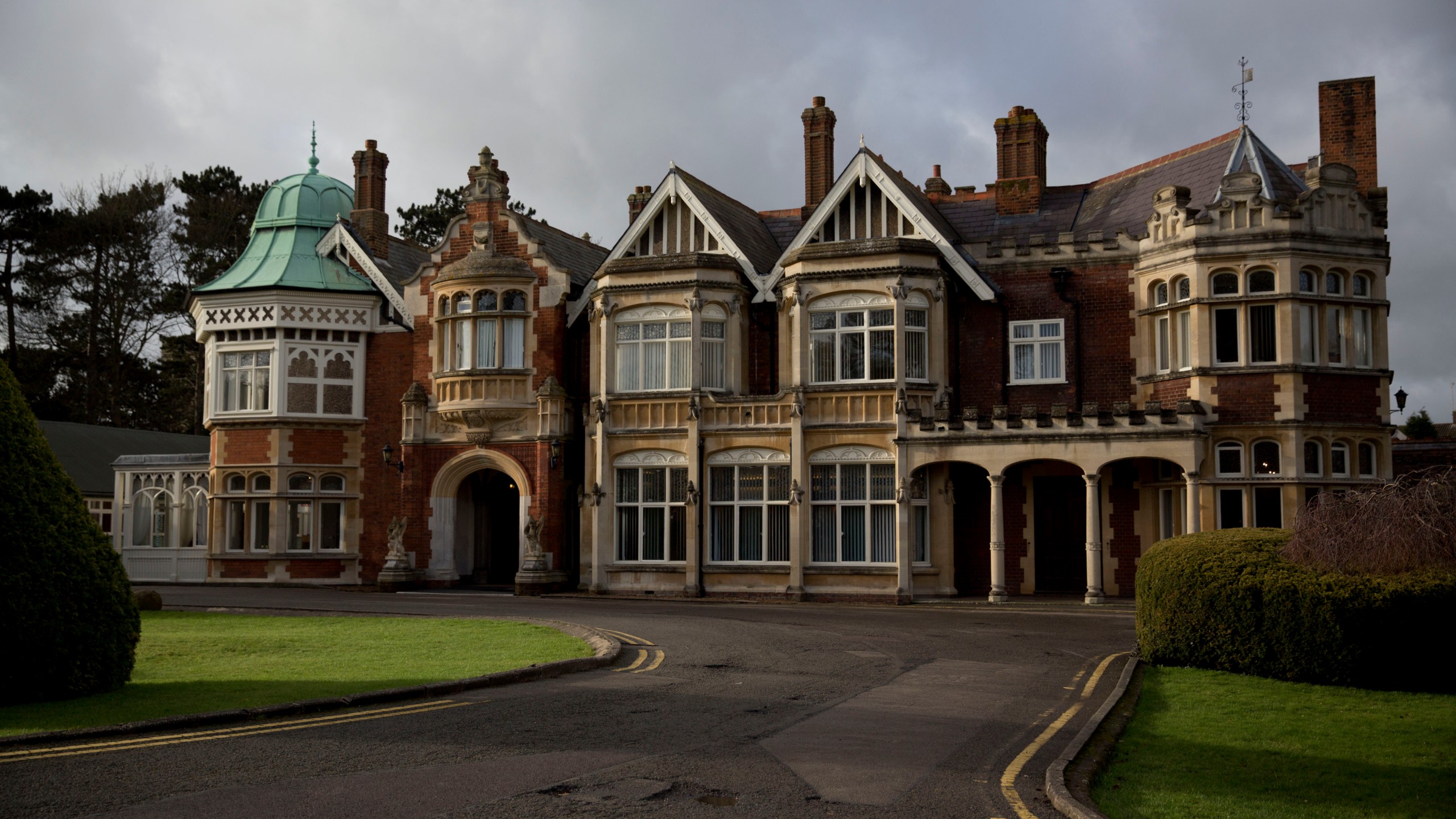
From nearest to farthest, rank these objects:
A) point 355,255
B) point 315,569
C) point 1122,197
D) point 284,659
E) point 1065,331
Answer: point 284,659, point 1065,331, point 1122,197, point 315,569, point 355,255

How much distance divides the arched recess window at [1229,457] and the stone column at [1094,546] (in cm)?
268

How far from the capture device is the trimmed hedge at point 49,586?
11.4 metres

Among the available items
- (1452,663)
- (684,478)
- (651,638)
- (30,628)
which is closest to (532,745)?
(30,628)

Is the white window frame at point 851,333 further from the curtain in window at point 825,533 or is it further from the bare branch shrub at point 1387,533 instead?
the bare branch shrub at point 1387,533

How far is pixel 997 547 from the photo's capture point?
1058 inches

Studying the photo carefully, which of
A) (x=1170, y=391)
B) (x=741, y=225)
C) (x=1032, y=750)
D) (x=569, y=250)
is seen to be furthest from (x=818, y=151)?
(x=1032, y=750)

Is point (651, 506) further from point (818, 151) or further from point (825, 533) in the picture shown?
point (818, 151)

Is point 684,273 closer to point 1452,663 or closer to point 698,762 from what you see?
point 1452,663

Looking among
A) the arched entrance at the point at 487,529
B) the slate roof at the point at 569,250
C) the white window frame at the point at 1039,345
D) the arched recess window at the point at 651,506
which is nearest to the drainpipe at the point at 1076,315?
the white window frame at the point at 1039,345

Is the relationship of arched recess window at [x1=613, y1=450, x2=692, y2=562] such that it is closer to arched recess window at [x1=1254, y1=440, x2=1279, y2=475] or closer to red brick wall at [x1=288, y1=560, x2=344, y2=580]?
red brick wall at [x1=288, y1=560, x2=344, y2=580]

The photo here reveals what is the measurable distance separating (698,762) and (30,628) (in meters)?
6.45

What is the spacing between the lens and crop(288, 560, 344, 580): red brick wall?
34.1 meters

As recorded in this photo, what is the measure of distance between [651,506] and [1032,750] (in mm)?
20754

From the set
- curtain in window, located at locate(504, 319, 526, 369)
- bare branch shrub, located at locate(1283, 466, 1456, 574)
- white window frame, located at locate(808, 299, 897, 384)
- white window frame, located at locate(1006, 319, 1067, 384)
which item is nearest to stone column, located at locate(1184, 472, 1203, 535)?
white window frame, located at locate(1006, 319, 1067, 384)
